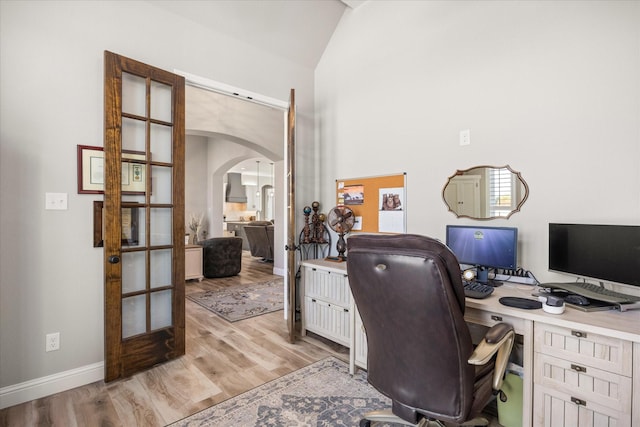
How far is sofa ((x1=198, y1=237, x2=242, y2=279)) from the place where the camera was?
18.6ft

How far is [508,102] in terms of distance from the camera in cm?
225

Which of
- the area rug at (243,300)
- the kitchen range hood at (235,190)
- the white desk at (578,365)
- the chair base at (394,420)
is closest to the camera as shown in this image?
the white desk at (578,365)

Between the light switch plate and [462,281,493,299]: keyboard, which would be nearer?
[462,281,493,299]: keyboard

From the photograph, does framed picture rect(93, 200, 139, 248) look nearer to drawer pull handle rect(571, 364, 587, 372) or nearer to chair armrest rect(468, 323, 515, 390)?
chair armrest rect(468, 323, 515, 390)

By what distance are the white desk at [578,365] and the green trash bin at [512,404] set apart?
0.23 metres

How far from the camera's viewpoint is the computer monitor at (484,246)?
205 centimetres

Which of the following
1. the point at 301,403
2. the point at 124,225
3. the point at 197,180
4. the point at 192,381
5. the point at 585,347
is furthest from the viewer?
the point at 197,180

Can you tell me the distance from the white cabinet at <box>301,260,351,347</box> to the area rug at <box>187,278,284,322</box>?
3.37ft

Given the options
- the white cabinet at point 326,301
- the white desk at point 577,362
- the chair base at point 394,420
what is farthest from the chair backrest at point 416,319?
the white cabinet at point 326,301

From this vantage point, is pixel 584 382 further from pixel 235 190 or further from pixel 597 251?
pixel 235 190

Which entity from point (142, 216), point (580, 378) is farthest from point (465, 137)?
point (142, 216)

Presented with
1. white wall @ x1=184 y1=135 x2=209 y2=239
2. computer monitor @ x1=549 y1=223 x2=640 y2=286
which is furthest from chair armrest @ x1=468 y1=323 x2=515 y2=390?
white wall @ x1=184 y1=135 x2=209 y2=239

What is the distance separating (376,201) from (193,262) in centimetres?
375

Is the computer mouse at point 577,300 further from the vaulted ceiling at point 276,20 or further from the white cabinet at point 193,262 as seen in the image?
the white cabinet at point 193,262
